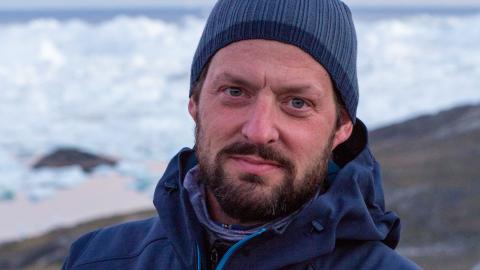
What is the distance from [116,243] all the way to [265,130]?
0.67 meters

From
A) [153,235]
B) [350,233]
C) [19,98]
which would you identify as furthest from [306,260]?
[19,98]

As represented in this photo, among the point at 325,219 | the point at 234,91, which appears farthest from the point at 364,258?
the point at 234,91

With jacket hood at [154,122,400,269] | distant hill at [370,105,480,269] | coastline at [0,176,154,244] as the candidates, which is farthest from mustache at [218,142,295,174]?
coastline at [0,176,154,244]

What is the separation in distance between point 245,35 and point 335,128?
39 cm

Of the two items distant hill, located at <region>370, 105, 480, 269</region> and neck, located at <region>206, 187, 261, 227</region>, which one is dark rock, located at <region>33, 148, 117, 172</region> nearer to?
distant hill, located at <region>370, 105, 480, 269</region>

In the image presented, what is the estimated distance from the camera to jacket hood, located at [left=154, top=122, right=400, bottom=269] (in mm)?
2111

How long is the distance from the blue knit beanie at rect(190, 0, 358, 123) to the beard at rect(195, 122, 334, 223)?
0.26 meters

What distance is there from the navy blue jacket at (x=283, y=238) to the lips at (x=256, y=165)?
148 millimetres

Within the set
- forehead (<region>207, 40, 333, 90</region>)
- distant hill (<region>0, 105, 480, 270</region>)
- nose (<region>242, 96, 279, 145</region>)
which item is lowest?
distant hill (<region>0, 105, 480, 270</region>)

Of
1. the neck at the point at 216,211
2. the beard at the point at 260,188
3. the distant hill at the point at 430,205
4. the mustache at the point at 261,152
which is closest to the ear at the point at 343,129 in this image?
the beard at the point at 260,188

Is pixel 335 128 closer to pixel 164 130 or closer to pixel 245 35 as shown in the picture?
pixel 245 35

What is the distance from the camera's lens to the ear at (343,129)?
2.41 meters

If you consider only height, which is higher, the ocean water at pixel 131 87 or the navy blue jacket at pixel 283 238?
the navy blue jacket at pixel 283 238

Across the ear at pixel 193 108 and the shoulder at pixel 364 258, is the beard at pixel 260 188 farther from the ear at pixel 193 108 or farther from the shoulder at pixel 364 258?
the ear at pixel 193 108
